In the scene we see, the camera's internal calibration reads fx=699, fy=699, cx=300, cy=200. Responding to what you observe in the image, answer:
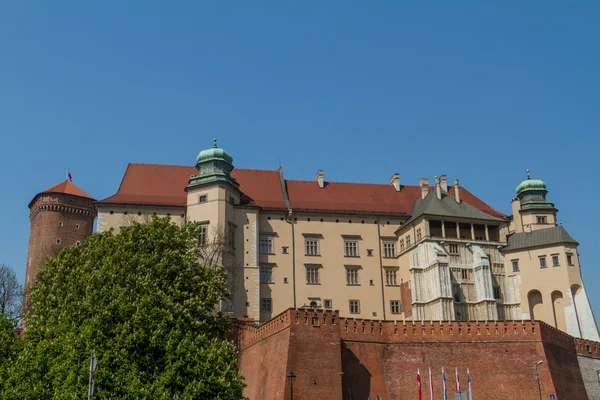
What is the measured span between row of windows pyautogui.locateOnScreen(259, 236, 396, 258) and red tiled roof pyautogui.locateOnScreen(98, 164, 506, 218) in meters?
2.87

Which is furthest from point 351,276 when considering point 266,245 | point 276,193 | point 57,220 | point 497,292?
point 57,220

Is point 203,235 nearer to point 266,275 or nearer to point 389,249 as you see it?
point 266,275

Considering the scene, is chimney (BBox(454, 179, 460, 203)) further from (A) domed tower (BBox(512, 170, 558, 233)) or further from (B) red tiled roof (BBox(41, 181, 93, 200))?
(B) red tiled roof (BBox(41, 181, 93, 200))

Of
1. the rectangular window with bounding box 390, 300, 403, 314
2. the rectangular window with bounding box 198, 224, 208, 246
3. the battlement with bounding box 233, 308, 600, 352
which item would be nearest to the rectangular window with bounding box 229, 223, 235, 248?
the rectangular window with bounding box 198, 224, 208, 246

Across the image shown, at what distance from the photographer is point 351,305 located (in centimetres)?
6069

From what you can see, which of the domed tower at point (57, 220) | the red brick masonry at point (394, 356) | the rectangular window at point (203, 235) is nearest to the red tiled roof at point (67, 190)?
the domed tower at point (57, 220)

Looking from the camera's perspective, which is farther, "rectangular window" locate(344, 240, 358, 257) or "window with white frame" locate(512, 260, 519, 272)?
"rectangular window" locate(344, 240, 358, 257)

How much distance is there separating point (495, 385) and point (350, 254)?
24.6 m

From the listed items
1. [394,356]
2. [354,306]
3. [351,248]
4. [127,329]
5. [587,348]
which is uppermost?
[351,248]

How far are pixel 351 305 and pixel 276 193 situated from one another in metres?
12.3

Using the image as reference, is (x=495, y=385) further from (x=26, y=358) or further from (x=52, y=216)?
(x=52, y=216)

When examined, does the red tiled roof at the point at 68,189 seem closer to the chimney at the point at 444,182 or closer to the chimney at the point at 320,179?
the chimney at the point at 320,179

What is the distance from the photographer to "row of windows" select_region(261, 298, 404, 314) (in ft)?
192

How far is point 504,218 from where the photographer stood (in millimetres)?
64625
